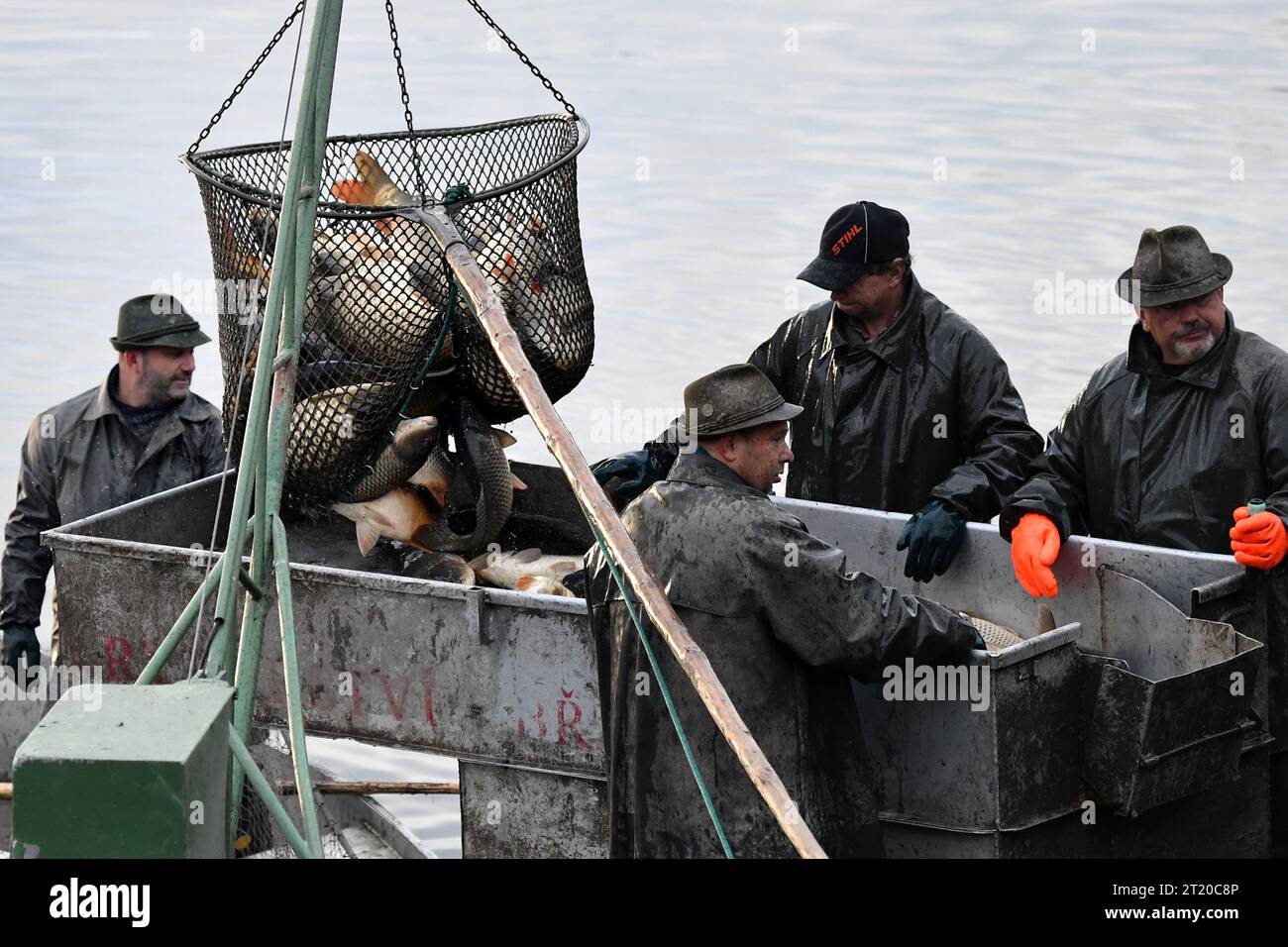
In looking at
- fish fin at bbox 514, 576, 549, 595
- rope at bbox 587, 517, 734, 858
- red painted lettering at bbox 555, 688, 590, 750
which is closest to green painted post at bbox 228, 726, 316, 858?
rope at bbox 587, 517, 734, 858

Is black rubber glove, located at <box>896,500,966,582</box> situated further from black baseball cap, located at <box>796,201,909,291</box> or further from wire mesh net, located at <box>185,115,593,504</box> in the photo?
wire mesh net, located at <box>185,115,593,504</box>

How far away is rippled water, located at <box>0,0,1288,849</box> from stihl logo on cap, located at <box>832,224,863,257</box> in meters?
3.03

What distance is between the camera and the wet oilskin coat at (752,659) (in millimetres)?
4902

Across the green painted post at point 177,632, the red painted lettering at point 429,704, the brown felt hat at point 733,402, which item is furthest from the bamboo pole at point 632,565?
the red painted lettering at point 429,704

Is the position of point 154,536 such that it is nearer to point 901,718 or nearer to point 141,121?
point 901,718

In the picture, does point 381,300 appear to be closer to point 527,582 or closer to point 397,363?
point 397,363

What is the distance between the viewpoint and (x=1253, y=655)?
17.4 ft

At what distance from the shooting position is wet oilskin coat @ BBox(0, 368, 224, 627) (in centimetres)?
735

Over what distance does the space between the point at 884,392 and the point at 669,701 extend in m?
2.27

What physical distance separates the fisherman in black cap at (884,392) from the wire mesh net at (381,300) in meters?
0.52

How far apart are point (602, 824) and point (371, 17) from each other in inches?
795

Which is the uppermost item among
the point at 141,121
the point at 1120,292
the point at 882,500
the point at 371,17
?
the point at 371,17

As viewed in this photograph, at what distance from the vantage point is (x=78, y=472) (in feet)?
24.1
